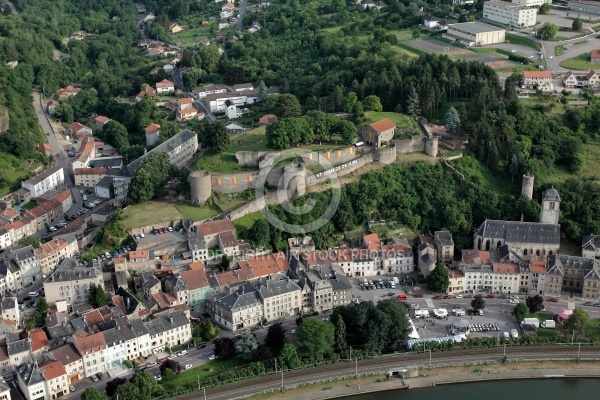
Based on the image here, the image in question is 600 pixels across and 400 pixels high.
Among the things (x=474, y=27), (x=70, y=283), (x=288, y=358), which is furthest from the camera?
(x=474, y=27)

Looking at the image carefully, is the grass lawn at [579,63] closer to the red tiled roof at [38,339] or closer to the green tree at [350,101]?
the green tree at [350,101]

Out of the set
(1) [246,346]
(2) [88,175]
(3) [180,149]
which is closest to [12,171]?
(2) [88,175]

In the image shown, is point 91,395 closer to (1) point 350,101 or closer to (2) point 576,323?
(2) point 576,323

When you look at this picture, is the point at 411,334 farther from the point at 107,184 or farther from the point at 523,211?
the point at 107,184

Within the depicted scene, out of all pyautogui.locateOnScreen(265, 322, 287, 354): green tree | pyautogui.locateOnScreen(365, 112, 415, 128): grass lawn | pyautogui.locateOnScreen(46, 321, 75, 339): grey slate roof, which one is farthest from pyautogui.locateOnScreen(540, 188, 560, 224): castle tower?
pyautogui.locateOnScreen(46, 321, 75, 339): grey slate roof

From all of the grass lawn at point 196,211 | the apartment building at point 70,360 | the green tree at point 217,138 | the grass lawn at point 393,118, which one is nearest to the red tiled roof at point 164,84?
the green tree at point 217,138
